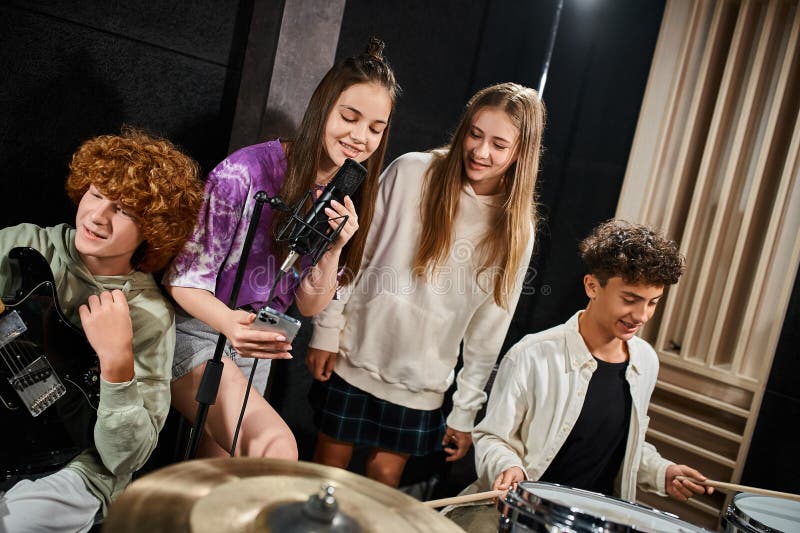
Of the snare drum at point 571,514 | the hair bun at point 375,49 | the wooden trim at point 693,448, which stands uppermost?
the hair bun at point 375,49

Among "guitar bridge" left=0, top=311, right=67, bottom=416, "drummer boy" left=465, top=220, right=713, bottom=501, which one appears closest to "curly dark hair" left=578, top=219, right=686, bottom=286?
"drummer boy" left=465, top=220, right=713, bottom=501

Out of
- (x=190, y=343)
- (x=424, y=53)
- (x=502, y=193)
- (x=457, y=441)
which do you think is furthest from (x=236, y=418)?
(x=424, y=53)

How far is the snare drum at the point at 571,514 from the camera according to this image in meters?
1.35

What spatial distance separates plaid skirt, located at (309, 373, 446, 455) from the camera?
2496 millimetres

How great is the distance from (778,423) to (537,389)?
1.26 m

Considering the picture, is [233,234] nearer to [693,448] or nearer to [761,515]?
[761,515]

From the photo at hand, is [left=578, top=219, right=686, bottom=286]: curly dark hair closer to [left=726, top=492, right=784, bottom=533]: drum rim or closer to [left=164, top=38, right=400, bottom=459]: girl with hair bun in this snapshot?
[left=726, top=492, right=784, bottom=533]: drum rim

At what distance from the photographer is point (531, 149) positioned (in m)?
2.34

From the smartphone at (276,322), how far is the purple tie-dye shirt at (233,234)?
0.35 m

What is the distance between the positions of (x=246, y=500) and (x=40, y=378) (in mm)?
867

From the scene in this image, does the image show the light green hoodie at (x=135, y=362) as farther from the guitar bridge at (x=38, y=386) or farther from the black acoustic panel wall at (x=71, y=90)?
the black acoustic panel wall at (x=71, y=90)

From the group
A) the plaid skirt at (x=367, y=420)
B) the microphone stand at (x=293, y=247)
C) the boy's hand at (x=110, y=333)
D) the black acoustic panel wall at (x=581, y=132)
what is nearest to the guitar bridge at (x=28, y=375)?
the boy's hand at (x=110, y=333)

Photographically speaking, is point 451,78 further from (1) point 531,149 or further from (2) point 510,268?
(2) point 510,268

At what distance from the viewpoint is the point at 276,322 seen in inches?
65.4
